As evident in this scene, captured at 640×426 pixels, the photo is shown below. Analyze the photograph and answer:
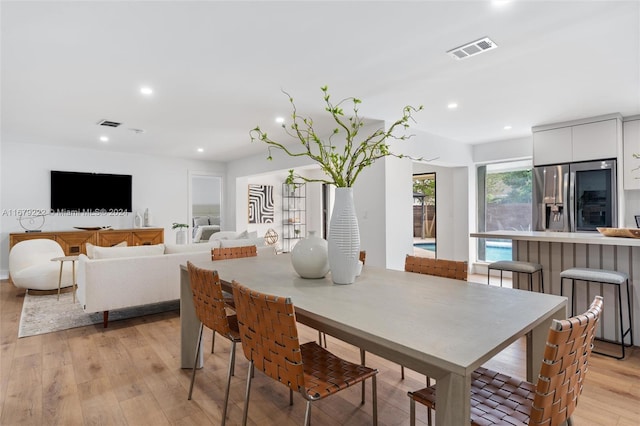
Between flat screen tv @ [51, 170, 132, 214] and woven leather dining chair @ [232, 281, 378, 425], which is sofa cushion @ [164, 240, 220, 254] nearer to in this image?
woven leather dining chair @ [232, 281, 378, 425]

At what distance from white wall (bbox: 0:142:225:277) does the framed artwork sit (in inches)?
38.1

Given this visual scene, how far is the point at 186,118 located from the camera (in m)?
4.52

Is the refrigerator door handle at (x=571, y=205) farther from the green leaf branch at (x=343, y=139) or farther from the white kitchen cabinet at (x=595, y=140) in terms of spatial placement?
the green leaf branch at (x=343, y=139)

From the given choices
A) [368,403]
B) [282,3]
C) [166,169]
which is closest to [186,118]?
[282,3]

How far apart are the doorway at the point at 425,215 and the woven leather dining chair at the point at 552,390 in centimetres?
576

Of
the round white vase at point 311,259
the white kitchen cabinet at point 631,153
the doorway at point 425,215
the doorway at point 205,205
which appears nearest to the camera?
the round white vase at point 311,259

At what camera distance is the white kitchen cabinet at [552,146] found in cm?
469

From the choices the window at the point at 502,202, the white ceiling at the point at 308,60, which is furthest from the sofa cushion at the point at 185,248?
the window at the point at 502,202

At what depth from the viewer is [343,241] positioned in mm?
1793

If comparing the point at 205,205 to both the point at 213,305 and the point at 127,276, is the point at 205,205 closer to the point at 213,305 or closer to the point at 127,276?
the point at 127,276

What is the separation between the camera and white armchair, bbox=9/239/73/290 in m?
4.54

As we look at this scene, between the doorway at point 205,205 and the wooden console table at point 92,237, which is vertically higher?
the doorway at point 205,205

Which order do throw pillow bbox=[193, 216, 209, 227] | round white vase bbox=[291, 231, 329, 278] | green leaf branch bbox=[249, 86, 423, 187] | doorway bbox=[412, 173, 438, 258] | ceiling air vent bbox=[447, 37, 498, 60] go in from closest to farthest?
green leaf branch bbox=[249, 86, 423, 187] → round white vase bbox=[291, 231, 329, 278] → ceiling air vent bbox=[447, 37, 498, 60] → doorway bbox=[412, 173, 438, 258] → throw pillow bbox=[193, 216, 209, 227]

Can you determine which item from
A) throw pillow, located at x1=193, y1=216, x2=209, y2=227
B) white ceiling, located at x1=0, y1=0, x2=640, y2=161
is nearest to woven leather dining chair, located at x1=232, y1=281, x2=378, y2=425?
white ceiling, located at x1=0, y1=0, x2=640, y2=161
